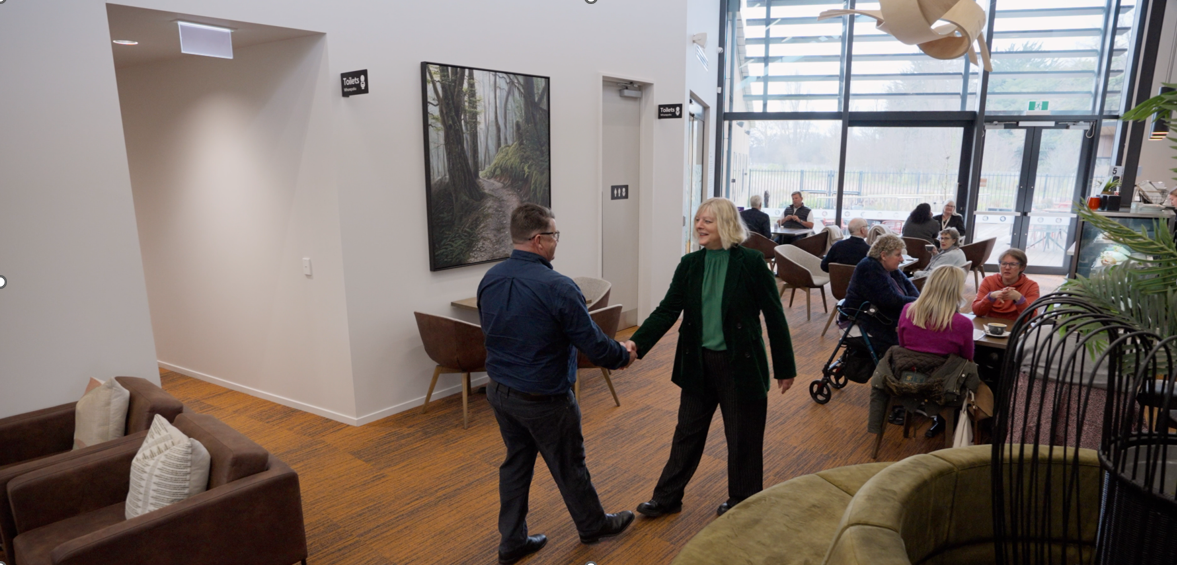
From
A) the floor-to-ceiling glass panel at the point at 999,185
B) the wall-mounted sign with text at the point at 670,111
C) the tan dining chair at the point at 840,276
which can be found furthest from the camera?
the floor-to-ceiling glass panel at the point at 999,185

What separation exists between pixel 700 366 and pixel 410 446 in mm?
2243

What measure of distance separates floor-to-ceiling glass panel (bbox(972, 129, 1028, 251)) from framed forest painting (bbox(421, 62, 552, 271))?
840 centimetres

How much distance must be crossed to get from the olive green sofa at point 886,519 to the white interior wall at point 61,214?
9.83ft

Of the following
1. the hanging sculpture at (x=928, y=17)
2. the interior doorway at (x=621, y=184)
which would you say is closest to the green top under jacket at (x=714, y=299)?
the hanging sculpture at (x=928, y=17)

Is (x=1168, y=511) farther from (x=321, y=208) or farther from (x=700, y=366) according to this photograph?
(x=321, y=208)

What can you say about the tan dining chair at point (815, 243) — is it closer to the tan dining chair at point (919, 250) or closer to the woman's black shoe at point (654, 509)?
the tan dining chair at point (919, 250)

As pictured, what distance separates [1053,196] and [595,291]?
8.89 metres

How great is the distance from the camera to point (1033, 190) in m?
10.9

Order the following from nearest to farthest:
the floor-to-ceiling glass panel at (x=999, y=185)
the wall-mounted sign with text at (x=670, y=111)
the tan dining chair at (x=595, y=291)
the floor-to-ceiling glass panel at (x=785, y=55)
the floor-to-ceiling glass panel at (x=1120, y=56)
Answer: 1. the tan dining chair at (x=595, y=291)
2. the wall-mounted sign with text at (x=670, y=111)
3. the floor-to-ceiling glass panel at (x=1120, y=56)
4. the floor-to-ceiling glass panel at (x=999, y=185)
5. the floor-to-ceiling glass panel at (x=785, y=55)

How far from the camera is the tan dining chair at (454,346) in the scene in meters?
4.73

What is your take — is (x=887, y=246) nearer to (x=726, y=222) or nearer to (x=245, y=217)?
(x=726, y=222)

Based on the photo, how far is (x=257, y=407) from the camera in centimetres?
531

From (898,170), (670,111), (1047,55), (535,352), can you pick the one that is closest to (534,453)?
(535,352)

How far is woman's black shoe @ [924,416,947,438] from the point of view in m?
4.59
